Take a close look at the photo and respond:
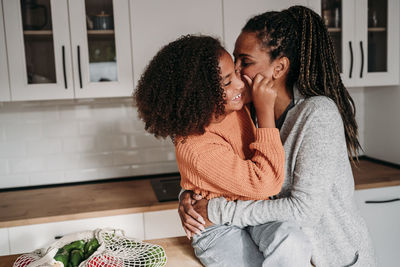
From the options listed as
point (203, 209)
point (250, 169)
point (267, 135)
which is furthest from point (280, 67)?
point (203, 209)

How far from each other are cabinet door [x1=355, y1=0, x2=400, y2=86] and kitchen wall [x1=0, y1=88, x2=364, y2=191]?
1.41m

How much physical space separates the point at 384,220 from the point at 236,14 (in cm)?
154

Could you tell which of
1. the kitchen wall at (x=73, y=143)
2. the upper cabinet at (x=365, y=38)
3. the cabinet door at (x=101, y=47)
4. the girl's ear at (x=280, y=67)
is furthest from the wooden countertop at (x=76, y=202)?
the upper cabinet at (x=365, y=38)

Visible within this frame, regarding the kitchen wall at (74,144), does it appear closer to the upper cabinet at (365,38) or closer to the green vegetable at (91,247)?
the upper cabinet at (365,38)

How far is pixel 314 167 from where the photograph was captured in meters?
1.04

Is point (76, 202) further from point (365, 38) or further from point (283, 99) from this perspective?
point (365, 38)

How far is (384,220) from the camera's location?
7.51ft

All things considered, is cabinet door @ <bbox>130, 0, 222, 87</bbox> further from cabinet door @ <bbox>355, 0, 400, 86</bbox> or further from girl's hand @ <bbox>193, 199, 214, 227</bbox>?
girl's hand @ <bbox>193, 199, 214, 227</bbox>

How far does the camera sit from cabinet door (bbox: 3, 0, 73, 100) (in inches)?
78.8

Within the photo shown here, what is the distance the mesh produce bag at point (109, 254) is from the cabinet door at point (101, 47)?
116 cm

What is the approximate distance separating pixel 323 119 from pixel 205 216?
1.46 feet

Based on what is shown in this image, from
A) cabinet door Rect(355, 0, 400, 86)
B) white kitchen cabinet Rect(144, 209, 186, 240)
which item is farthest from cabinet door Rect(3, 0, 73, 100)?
cabinet door Rect(355, 0, 400, 86)

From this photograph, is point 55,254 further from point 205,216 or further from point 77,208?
point 77,208

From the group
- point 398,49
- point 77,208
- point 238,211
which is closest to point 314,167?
point 238,211
